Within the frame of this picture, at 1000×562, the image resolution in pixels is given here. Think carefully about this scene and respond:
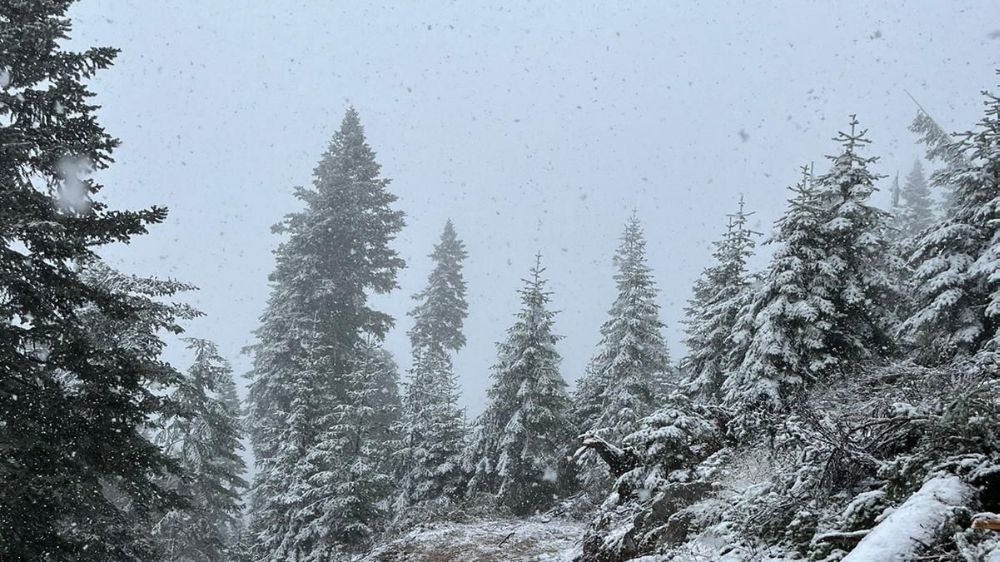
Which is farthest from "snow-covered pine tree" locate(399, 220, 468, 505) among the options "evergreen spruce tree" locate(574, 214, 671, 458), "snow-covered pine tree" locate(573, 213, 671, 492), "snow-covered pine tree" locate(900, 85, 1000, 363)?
"snow-covered pine tree" locate(900, 85, 1000, 363)

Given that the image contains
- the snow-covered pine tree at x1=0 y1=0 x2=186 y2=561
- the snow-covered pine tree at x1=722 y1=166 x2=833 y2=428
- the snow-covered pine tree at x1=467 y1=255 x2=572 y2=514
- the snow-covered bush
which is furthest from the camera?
the snow-covered pine tree at x1=467 y1=255 x2=572 y2=514

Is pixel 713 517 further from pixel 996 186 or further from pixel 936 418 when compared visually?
pixel 996 186

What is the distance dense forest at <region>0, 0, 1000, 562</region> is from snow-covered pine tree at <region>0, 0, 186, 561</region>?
4 cm

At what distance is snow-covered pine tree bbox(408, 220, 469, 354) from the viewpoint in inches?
1503

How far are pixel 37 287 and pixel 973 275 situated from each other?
699 inches

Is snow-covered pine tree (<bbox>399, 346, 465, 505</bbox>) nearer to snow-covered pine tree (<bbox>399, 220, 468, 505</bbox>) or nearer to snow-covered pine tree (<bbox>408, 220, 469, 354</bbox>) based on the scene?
snow-covered pine tree (<bbox>399, 220, 468, 505</bbox>)

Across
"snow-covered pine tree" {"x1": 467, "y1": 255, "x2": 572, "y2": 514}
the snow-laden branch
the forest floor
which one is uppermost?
"snow-covered pine tree" {"x1": 467, "y1": 255, "x2": 572, "y2": 514}

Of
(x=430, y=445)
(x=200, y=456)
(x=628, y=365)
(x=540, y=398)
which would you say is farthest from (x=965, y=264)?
(x=200, y=456)

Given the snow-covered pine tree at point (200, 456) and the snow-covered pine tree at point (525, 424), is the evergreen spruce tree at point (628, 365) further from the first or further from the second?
the snow-covered pine tree at point (200, 456)

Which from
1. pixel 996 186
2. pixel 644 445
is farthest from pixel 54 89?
pixel 996 186

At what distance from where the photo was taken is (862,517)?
451 centimetres

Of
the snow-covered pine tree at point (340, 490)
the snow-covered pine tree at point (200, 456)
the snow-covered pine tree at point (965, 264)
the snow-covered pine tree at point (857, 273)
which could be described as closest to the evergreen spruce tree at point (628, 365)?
the snow-covered pine tree at point (857, 273)

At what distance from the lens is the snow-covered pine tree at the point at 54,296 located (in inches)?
346

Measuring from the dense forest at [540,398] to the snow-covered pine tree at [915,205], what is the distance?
26.8ft
